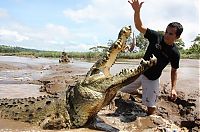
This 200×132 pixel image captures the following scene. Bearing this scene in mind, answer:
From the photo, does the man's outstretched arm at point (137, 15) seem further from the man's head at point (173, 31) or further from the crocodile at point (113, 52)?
the crocodile at point (113, 52)

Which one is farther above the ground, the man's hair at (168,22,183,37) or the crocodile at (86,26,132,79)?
the man's hair at (168,22,183,37)

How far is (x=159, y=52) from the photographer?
5953 millimetres


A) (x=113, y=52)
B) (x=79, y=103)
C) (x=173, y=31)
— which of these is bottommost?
(x=79, y=103)

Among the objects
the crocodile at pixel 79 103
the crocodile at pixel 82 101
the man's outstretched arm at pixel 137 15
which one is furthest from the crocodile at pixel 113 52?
the man's outstretched arm at pixel 137 15

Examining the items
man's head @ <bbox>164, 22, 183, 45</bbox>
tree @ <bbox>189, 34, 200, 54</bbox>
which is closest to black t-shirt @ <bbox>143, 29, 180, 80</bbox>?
man's head @ <bbox>164, 22, 183, 45</bbox>

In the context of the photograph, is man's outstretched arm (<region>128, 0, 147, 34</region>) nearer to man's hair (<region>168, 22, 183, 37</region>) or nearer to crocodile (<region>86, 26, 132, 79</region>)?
man's hair (<region>168, 22, 183, 37</region>)

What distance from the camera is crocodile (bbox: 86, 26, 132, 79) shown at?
16.4ft

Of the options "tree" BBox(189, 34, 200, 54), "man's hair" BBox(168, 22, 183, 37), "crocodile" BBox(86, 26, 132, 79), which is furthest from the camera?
"tree" BBox(189, 34, 200, 54)

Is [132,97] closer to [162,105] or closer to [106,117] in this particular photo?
[162,105]

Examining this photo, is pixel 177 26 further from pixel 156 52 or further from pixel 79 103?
pixel 79 103

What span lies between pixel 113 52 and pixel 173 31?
127 cm

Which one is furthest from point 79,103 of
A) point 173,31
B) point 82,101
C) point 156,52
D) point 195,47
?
point 195,47

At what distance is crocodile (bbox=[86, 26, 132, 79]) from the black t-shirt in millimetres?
1019

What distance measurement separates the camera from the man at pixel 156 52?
5.78 metres
